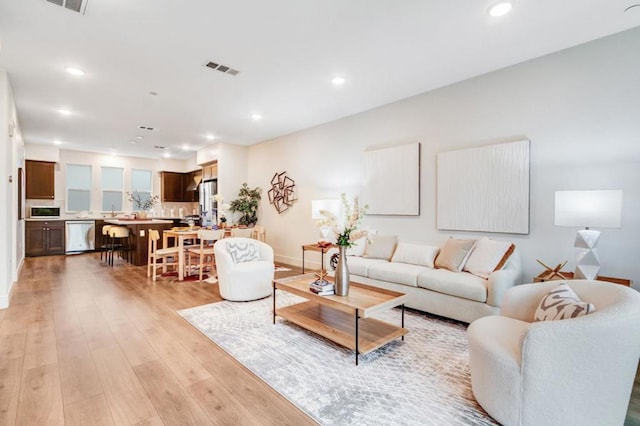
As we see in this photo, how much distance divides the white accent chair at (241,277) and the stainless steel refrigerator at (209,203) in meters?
4.19

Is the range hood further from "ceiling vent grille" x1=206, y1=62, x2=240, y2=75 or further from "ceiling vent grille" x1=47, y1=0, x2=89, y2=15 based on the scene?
"ceiling vent grille" x1=47, y1=0, x2=89, y2=15

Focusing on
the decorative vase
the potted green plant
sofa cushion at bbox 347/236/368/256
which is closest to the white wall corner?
the potted green plant

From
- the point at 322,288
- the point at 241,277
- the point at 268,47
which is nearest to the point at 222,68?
the point at 268,47

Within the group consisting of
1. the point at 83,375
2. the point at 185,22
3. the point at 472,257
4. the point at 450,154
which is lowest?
the point at 83,375

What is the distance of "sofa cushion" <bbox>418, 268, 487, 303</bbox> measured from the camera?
307 centimetres

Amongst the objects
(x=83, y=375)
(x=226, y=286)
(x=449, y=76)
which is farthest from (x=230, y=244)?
(x=449, y=76)

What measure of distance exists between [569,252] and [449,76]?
251cm

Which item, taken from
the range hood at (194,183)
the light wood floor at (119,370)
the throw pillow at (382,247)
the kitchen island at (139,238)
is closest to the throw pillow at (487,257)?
the throw pillow at (382,247)

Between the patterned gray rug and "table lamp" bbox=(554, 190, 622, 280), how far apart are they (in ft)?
4.19

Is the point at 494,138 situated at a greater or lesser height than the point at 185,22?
lesser

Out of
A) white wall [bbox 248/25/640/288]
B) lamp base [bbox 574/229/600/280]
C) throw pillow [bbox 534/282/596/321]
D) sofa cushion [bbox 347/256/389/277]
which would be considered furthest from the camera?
sofa cushion [bbox 347/256/389/277]

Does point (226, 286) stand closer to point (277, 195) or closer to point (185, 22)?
point (185, 22)

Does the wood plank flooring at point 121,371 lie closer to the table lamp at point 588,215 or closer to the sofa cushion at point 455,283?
the table lamp at point 588,215

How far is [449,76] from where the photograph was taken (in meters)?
3.91
